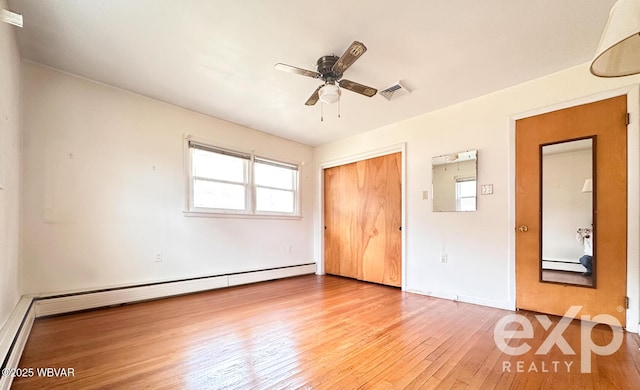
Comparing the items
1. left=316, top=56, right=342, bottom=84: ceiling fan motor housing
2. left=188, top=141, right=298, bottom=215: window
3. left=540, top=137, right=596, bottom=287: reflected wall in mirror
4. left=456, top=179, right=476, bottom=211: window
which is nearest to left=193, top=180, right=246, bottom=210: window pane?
left=188, top=141, right=298, bottom=215: window

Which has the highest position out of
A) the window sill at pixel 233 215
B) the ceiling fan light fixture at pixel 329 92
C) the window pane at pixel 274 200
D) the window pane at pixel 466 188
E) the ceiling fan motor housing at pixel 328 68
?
the ceiling fan motor housing at pixel 328 68

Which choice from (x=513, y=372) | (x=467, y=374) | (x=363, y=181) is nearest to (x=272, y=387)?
(x=467, y=374)

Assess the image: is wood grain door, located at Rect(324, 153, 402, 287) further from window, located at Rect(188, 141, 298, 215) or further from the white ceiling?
the white ceiling

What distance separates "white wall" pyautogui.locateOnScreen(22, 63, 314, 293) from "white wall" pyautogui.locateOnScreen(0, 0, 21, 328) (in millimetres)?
240

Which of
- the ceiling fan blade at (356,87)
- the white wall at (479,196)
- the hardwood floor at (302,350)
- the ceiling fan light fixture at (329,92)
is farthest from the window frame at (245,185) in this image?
the ceiling fan blade at (356,87)

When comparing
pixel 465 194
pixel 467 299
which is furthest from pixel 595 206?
pixel 467 299

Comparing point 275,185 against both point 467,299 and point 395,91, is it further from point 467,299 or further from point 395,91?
point 467,299

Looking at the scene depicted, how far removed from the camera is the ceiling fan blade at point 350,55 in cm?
191

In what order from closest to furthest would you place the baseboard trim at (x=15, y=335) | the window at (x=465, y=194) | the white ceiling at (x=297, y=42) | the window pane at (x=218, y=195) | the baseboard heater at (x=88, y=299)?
the baseboard trim at (x=15, y=335) → the baseboard heater at (x=88, y=299) → the white ceiling at (x=297, y=42) → the window at (x=465, y=194) → the window pane at (x=218, y=195)

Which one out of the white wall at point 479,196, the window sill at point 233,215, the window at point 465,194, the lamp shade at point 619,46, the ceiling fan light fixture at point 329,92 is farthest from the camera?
the window sill at point 233,215

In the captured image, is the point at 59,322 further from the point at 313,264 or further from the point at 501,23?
the point at 501,23

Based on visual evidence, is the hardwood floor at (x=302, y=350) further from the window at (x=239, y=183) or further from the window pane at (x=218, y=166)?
the window pane at (x=218, y=166)

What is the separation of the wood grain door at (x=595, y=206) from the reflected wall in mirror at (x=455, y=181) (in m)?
0.46

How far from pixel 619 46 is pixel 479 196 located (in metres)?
2.36
